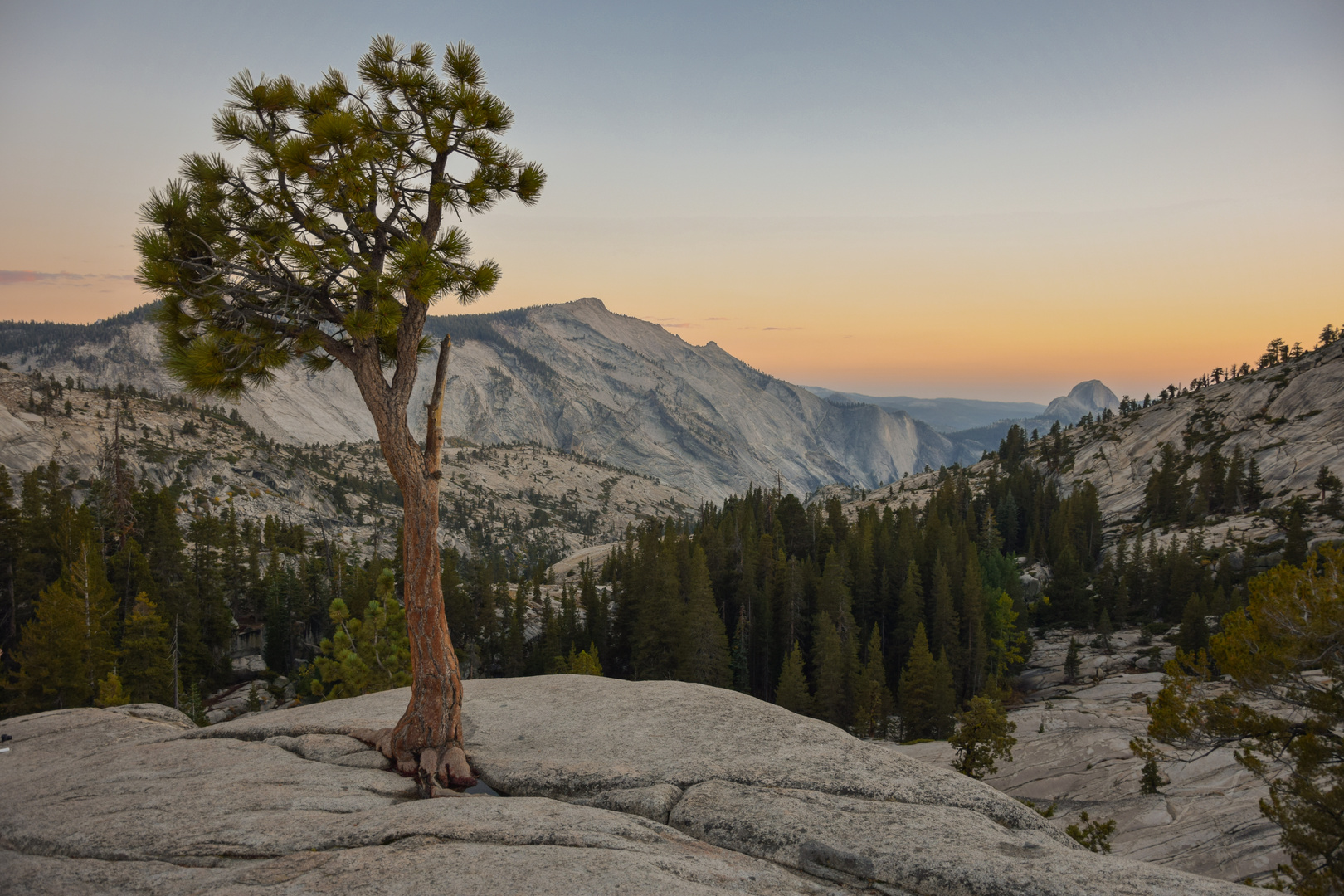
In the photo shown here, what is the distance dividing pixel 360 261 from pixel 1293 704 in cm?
2251

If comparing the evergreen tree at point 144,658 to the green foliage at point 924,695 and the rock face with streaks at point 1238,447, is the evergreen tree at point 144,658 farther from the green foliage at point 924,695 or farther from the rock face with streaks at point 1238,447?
the rock face with streaks at point 1238,447

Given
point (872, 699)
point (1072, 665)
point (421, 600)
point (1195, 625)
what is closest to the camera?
point (421, 600)

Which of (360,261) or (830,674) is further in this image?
(830,674)

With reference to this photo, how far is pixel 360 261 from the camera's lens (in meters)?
11.3

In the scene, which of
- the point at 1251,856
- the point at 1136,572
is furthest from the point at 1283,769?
the point at 1136,572

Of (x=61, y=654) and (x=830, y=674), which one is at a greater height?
(x=61, y=654)

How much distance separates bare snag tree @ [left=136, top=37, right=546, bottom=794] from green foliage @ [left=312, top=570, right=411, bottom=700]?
2339cm

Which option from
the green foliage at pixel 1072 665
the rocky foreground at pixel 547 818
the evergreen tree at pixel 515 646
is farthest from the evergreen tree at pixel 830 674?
the rocky foreground at pixel 547 818

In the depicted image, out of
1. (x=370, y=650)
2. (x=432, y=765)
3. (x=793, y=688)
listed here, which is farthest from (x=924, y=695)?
(x=432, y=765)

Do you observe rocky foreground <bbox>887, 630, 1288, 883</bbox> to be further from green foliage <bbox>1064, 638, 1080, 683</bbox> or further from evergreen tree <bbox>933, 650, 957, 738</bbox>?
evergreen tree <bbox>933, 650, 957, 738</bbox>

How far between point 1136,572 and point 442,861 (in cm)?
10263

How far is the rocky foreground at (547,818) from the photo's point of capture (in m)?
7.63

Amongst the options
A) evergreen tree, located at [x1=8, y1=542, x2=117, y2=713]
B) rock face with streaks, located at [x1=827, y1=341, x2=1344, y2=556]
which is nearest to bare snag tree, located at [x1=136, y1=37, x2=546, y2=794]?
evergreen tree, located at [x1=8, y1=542, x2=117, y2=713]

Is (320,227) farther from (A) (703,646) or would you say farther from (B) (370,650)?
(A) (703,646)
